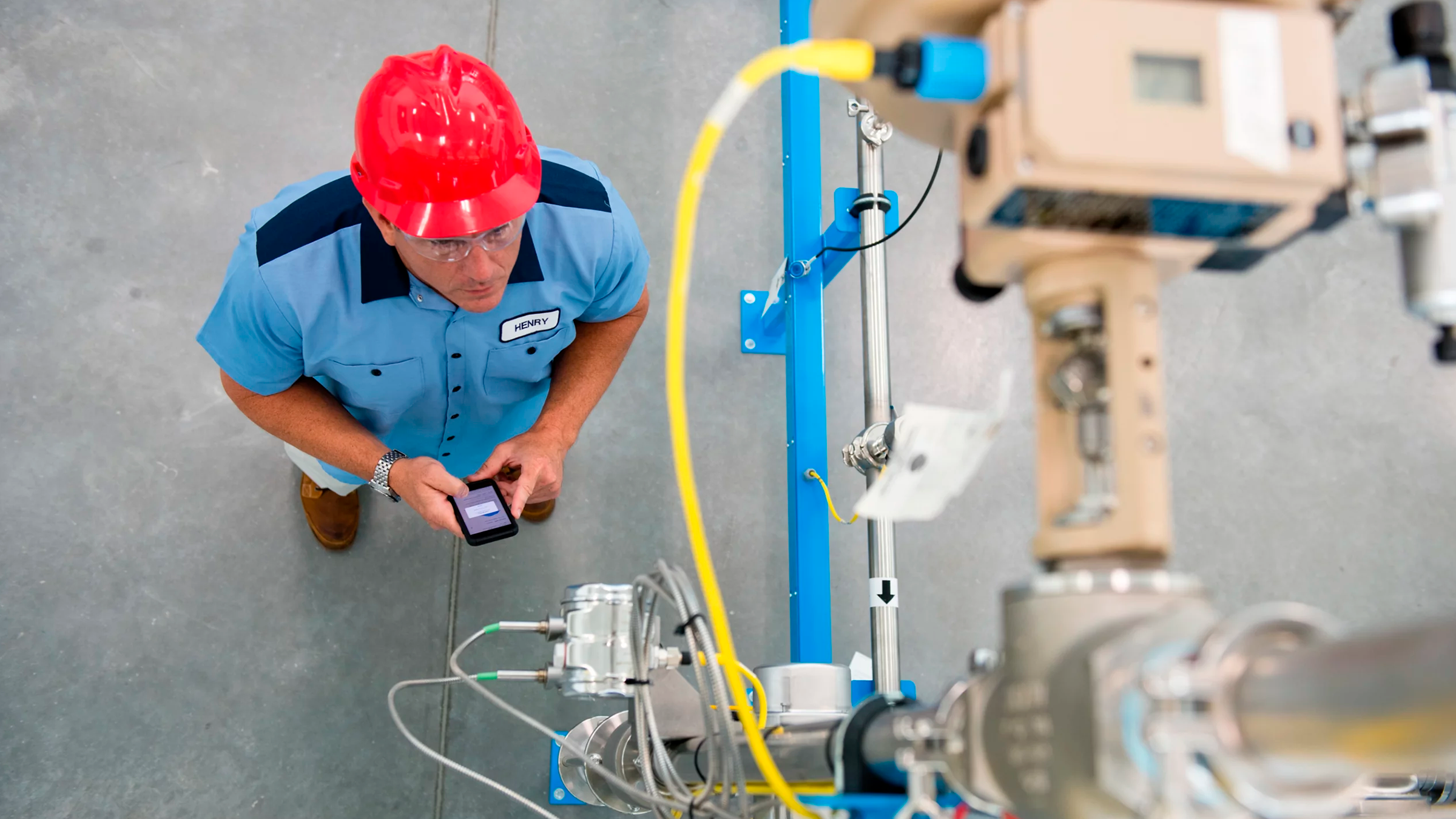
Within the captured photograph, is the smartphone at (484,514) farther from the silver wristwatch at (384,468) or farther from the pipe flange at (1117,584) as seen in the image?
the pipe flange at (1117,584)

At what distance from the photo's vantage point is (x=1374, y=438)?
7.67 ft

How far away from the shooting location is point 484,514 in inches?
59.2

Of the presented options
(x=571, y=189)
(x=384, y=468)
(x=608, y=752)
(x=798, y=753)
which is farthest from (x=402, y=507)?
(x=798, y=753)

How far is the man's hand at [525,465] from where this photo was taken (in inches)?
61.5

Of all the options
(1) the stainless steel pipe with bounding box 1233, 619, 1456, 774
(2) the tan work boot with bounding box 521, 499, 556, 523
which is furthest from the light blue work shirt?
(1) the stainless steel pipe with bounding box 1233, 619, 1456, 774

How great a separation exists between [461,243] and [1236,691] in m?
1.08

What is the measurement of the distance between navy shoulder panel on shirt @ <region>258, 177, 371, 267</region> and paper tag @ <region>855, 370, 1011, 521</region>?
1.01 m

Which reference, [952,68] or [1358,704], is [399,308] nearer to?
[952,68]

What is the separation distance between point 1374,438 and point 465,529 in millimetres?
2116

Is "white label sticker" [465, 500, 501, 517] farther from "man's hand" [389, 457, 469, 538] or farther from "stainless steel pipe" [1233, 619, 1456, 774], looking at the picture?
"stainless steel pipe" [1233, 619, 1456, 774]

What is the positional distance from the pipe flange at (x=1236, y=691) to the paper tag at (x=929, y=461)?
0.22m

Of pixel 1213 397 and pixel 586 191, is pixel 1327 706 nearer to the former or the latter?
pixel 586 191

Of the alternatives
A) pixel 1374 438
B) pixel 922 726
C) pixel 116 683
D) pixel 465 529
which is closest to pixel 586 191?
pixel 465 529

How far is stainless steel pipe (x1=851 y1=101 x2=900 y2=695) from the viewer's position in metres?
1.52
